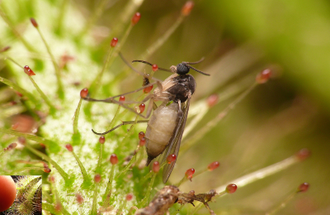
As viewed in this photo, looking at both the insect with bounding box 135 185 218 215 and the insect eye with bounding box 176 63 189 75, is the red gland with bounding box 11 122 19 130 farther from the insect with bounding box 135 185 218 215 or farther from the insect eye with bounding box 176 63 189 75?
the insect eye with bounding box 176 63 189 75

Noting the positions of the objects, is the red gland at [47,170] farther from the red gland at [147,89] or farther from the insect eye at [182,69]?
the insect eye at [182,69]

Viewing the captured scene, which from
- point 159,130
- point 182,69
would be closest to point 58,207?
point 159,130

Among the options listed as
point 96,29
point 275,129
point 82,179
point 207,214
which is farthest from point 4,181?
point 275,129

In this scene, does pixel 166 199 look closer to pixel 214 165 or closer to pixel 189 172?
pixel 189 172

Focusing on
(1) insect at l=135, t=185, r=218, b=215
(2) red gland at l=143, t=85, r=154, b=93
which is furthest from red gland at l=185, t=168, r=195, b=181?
(2) red gland at l=143, t=85, r=154, b=93

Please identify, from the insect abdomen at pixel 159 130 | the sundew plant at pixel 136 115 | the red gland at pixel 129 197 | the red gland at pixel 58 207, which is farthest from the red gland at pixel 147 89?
the red gland at pixel 58 207

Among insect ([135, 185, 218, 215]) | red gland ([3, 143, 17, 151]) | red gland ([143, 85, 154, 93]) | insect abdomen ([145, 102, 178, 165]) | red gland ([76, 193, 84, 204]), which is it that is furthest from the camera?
red gland ([143, 85, 154, 93])

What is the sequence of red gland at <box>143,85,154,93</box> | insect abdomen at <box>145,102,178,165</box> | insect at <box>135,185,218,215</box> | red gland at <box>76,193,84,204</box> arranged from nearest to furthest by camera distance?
1. insect at <box>135,185,218,215</box>
2. red gland at <box>76,193,84,204</box>
3. insect abdomen at <box>145,102,178,165</box>
4. red gland at <box>143,85,154,93</box>
